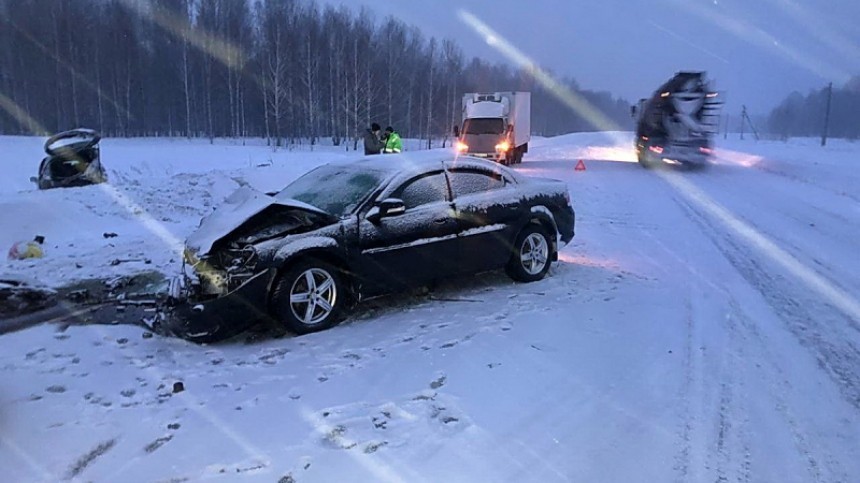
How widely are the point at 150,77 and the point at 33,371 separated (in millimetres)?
58107

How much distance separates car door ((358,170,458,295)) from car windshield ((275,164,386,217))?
0.28 meters

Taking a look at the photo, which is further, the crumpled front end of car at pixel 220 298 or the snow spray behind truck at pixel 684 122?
the snow spray behind truck at pixel 684 122

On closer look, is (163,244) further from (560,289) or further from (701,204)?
(701,204)

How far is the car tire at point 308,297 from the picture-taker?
5.23 m

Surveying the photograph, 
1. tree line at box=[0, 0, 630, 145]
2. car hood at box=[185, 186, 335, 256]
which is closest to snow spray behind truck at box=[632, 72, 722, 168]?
car hood at box=[185, 186, 335, 256]

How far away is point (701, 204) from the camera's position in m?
13.3

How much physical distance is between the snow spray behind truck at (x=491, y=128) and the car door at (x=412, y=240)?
56.8ft

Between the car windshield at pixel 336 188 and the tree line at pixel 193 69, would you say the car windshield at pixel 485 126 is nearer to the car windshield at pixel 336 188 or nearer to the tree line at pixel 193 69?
the car windshield at pixel 336 188

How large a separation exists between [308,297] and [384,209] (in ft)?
3.70

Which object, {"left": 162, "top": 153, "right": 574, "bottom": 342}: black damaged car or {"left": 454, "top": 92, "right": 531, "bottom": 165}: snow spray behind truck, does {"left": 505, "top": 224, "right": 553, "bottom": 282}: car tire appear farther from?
{"left": 454, "top": 92, "right": 531, "bottom": 165}: snow spray behind truck

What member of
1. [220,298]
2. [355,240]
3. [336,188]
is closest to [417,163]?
[336,188]

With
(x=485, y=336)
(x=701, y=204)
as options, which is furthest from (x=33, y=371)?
(x=701, y=204)

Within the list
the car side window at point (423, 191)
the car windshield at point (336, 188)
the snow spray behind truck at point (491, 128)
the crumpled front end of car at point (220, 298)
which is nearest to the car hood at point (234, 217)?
the crumpled front end of car at point (220, 298)

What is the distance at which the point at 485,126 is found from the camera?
24125 millimetres
